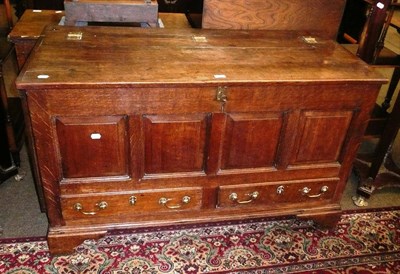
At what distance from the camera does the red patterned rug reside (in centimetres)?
197

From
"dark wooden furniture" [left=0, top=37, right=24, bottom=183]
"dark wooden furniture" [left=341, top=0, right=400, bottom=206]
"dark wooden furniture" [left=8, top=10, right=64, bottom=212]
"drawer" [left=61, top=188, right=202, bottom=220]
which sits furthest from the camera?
"dark wooden furniture" [left=0, top=37, right=24, bottom=183]

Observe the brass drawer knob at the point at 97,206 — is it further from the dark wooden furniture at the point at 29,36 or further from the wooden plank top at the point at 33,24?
the wooden plank top at the point at 33,24

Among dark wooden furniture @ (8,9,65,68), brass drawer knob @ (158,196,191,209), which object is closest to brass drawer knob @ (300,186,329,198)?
brass drawer knob @ (158,196,191,209)

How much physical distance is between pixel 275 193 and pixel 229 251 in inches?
15.1

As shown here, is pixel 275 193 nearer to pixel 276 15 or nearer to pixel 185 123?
pixel 185 123

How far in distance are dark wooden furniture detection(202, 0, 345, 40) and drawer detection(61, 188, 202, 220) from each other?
3.14 ft

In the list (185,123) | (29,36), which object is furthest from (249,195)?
(29,36)

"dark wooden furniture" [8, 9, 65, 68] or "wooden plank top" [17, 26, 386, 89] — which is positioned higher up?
"wooden plank top" [17, 26, 386, 89]

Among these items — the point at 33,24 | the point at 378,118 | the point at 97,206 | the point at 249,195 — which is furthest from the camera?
the point at 378,118

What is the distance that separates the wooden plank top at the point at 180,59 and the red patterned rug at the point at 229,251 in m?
0.91

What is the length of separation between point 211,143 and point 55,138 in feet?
2.21

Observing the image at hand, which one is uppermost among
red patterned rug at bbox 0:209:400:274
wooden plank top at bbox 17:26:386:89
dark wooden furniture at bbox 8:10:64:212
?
wooden plank top at bbox 17:26:386:89

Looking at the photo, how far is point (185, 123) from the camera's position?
1.77 metres

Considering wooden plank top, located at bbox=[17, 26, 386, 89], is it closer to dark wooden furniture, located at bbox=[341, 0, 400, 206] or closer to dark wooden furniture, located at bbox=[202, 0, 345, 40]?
dark wooden furniture, located at bbox=[202, 0, 345, 40]
